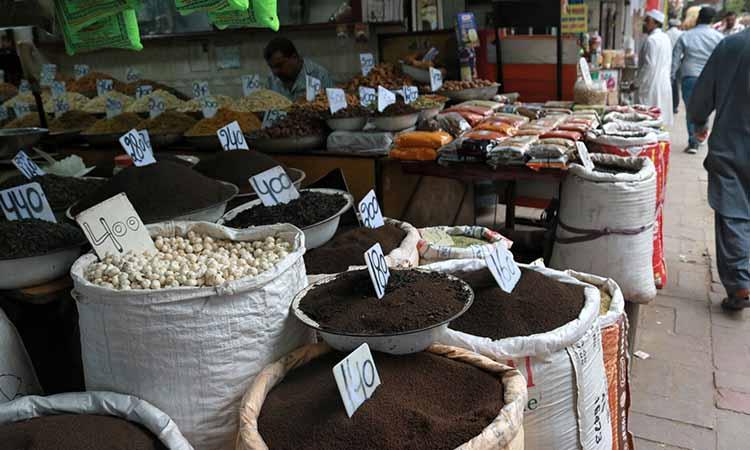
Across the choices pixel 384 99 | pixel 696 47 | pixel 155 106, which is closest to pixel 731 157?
pixel 384 99

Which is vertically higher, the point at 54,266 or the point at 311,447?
the point at 54,266

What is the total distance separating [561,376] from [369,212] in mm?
840

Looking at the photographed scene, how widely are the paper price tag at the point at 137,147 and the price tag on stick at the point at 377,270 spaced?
1.35 m

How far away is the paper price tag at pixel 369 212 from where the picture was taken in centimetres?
190

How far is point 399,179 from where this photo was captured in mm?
2879

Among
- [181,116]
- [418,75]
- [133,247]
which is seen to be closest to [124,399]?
[133,247]

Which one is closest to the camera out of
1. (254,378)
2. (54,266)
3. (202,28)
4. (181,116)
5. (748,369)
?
(254,378)

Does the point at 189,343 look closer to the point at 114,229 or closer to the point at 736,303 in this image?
the point at 114,229

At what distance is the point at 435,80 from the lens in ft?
12.7

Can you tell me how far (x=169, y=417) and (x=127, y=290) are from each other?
0.90 ft

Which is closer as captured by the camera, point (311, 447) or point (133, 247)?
point (311, 447)

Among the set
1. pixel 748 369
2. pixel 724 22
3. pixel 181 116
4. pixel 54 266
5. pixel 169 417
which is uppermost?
pixel 724 22

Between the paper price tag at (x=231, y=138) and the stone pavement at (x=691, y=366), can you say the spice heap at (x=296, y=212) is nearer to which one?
the paper price tag at (x=231, y=138)

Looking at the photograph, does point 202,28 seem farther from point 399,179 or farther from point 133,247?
point 133,247
